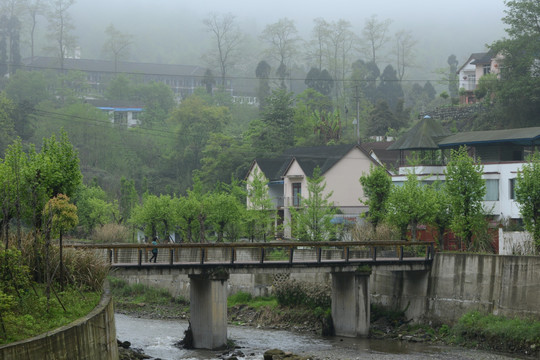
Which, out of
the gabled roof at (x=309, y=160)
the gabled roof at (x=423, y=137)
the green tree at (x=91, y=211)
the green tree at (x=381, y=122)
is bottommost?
the green tree at (x=91, y=211)

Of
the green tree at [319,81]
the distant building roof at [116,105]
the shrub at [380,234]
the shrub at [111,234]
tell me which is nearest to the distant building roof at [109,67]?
the distant building roof at [116,105]

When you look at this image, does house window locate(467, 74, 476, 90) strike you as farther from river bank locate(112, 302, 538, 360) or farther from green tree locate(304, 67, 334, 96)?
river bank locate(112, 302, 538, 360)

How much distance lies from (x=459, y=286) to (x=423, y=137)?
21.8 meters

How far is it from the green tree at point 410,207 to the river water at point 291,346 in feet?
31.7

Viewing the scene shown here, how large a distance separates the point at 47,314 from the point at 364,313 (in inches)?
916

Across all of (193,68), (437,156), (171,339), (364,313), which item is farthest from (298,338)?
(193,68)

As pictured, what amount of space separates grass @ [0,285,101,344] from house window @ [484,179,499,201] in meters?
34.2

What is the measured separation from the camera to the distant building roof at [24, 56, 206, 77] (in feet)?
562

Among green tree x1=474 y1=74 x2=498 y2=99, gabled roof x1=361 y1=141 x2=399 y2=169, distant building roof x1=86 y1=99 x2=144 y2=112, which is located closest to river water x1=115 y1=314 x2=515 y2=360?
gabled roof x1=361 y1=141 x2=399 y2=169

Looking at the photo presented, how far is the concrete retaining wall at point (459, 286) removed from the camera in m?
42.2

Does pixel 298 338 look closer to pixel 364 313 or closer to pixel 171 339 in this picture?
pixel 364 313

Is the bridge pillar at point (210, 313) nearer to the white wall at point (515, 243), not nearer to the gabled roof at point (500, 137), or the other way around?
the white wall at point (515, 243)

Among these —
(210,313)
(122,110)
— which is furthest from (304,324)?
(122,110)

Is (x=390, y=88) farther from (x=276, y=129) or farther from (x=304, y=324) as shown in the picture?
(x=304, y=324)
